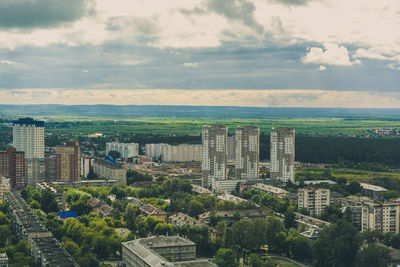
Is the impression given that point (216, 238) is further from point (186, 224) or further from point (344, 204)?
point (344, 204)

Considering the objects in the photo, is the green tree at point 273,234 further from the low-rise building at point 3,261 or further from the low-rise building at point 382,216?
the low-rise building at point 3,261

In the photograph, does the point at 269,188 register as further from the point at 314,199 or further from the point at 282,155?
the point at 314,199

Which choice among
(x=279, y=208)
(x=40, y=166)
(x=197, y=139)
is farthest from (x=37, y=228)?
(x=197, y=139)

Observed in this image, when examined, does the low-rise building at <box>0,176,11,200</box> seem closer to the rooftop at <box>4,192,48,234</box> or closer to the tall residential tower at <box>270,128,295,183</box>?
the rooftop at <box>4,192,48,234</box>

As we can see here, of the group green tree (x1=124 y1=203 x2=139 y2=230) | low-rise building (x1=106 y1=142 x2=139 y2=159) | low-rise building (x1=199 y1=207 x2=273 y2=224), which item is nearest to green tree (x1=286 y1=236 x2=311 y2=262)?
low-rise building (x1=199 y1=207 x2=273 y2=224)

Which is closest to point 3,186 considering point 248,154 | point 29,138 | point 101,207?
point 101,207

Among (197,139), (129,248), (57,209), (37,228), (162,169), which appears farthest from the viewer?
(197,139)
